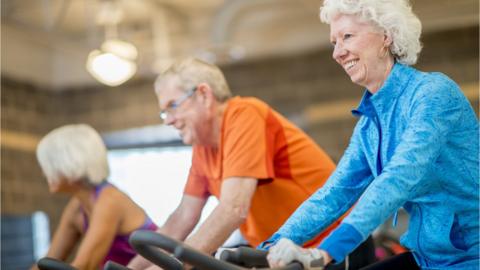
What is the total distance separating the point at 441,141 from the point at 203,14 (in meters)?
7.05

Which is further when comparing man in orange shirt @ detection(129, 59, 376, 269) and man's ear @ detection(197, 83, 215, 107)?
man's ear @ detection(197, 83, 215, 107)

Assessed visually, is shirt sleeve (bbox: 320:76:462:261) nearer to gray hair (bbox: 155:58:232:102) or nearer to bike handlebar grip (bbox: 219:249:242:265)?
bike handlebar grip (bbox: 219:249:242:265)

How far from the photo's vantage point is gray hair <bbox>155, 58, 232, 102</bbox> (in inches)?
116

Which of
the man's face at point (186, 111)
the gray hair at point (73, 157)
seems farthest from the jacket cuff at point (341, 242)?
the gray hair at point (73, 157)

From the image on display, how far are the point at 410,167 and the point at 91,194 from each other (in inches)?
78.6

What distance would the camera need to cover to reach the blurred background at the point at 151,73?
26.7 feet

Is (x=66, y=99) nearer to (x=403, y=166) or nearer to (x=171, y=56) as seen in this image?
(x=171, y=56)

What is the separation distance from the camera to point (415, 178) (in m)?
1.67

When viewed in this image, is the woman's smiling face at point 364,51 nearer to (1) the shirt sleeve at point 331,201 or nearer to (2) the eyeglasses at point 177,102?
(1) the shirt sleeve at point 331,201

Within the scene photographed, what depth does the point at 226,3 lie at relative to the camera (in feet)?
25.4

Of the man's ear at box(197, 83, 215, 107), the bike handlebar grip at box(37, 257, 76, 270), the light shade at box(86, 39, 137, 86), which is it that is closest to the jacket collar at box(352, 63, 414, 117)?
the bike handlebar grip at box(37, 257, 76, 270)

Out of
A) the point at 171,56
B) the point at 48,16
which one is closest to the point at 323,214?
the point at 48,16

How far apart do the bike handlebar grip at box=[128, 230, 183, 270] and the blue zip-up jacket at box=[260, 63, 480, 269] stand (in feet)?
0.83

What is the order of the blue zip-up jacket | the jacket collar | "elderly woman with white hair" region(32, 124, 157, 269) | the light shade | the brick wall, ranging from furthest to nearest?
the brick wall
the light shade
"elderly woman with white hair" region(32, 124, 157, 269)
the jacket collar
the blue zip-up jacket
